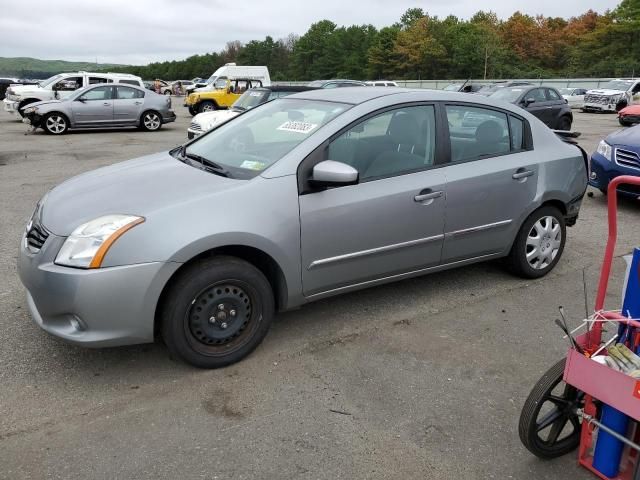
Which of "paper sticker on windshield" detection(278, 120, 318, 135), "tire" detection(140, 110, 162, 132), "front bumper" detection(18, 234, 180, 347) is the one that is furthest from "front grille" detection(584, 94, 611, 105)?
"front bumper" detection(18, 234, 180, 347)

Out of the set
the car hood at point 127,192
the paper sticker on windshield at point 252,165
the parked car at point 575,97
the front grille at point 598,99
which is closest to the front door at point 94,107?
the car hood at point 127,192

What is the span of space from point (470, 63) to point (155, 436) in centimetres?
7163

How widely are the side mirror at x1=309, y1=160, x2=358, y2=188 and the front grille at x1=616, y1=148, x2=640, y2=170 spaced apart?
211 inches

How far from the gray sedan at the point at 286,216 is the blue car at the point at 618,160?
2.98 metres

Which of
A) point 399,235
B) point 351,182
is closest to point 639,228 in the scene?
point 399,235

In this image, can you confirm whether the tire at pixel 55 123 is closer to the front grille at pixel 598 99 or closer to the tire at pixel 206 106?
the tire at pixel 206 106

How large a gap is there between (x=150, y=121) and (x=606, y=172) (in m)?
13.7

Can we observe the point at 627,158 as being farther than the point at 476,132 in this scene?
Yes

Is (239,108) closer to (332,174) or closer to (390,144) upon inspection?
(390,144)

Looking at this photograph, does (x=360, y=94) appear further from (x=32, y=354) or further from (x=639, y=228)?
(x=639, y=228)

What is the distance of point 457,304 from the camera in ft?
13.6

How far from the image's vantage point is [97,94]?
16031mm

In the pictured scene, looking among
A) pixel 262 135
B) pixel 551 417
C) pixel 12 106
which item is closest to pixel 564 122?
pixel 262 135

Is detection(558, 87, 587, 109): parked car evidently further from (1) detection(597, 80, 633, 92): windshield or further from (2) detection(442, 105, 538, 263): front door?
(2) detection(442, 105, 538, 263): front door
